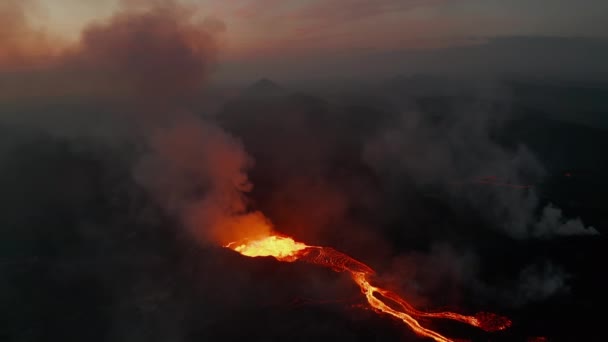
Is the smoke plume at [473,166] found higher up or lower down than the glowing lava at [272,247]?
higher up

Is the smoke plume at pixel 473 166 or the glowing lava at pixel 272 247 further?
the smoke plume at pixel 473 166

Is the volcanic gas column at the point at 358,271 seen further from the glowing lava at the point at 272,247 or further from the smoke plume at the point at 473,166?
the smoke plume at the point at 473,166

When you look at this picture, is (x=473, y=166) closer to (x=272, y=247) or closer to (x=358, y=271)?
(x=358, y=271)

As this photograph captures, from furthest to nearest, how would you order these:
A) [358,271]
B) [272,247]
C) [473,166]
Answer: [473,166]
[272,247]
[358,271]

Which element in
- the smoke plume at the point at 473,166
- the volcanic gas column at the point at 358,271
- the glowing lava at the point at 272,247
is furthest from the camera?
the smoke plume at the point at 473,166

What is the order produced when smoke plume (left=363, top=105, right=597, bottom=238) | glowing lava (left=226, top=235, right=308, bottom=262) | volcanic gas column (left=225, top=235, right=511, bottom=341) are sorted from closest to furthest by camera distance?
volcanic gas column (left=225, top=235, right=511, bottom=341), glowing lava (left=226, top=235, right=308, bottom=262), smoke plume (left=363, top=105, right=597, bottom=238)

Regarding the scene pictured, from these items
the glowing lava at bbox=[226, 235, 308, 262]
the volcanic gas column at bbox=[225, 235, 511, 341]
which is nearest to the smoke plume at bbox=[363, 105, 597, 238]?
the volcanic gas column at bbox=[225, 235, 511, 341]

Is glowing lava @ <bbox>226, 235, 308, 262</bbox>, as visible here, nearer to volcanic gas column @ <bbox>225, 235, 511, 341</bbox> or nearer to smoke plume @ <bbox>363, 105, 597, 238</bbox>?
volcanic gas column @ <bbox>225, 235, 511, 341</bbox>

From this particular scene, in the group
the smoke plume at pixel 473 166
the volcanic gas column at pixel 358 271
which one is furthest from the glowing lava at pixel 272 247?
the smoke plume at pixel 473 166

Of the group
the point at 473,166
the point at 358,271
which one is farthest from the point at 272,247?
the point at 473,166
